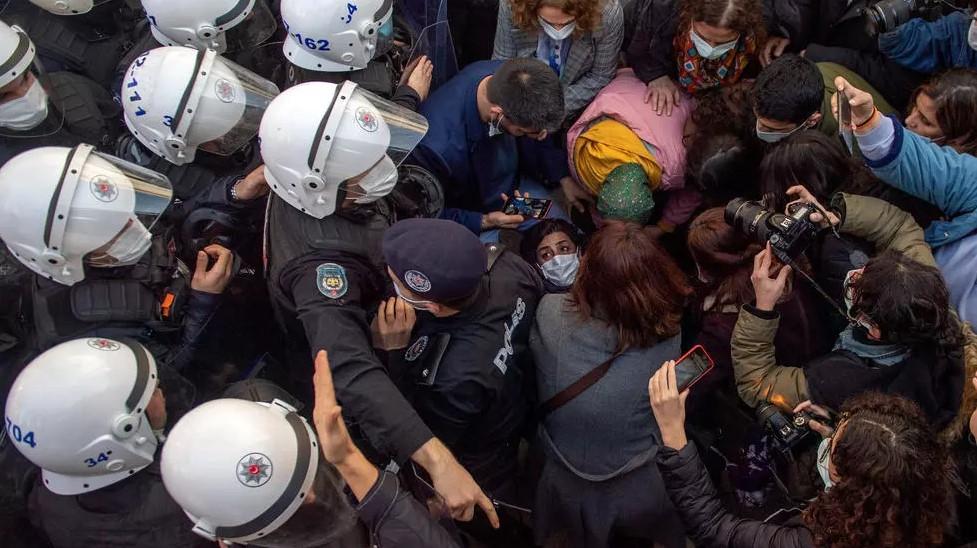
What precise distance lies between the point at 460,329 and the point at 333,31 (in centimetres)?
152

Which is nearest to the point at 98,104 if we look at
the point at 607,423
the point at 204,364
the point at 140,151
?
the point at 140,151

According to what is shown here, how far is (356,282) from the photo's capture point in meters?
2.73

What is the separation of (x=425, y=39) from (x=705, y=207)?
1.73 m

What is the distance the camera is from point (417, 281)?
8.01 ft

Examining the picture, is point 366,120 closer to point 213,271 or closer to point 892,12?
point 213,271

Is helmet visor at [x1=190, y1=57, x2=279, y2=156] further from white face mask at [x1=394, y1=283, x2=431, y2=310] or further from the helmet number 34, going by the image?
the helmet number 34

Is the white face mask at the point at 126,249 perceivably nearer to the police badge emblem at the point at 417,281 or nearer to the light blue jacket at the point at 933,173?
the police badge emblem at the point at 417,281

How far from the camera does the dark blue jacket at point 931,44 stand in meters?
3.21

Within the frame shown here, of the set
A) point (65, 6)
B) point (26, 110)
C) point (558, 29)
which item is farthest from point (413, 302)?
point (65, 6)

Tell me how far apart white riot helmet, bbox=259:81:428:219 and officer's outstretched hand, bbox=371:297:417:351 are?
446 millimetres

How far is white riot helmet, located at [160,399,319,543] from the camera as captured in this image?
2135mm

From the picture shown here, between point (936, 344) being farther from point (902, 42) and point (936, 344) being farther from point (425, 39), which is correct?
point (425, 39)

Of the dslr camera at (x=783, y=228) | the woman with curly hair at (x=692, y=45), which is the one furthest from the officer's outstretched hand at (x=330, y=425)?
the woman with curly hair at (x=692, y=45)

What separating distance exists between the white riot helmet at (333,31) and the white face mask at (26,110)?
3.62ft
